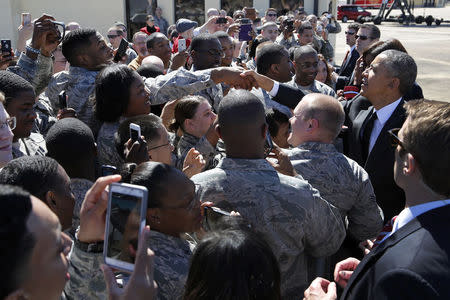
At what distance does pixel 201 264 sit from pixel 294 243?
0.85m

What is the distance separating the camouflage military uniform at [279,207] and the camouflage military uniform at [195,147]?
30.9 inches

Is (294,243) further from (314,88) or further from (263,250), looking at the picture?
(314,88)

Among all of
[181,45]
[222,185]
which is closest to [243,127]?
[222,185]

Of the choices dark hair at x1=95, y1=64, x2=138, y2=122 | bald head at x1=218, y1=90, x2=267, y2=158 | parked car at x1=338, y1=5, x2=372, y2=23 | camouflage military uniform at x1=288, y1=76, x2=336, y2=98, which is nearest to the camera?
bald head at x1=218, y1=90, x2=267, y2=158

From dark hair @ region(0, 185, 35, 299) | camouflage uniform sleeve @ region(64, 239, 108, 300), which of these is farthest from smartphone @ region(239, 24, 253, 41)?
dark hair @ region(0, 185, 35, 299)

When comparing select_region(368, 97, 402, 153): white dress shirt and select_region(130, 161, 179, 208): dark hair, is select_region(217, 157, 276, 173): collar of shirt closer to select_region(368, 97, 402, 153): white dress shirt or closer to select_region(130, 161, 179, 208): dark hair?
select_region(130, 161, 179, 208): dark hair

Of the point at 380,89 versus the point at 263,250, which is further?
the point at 380,89

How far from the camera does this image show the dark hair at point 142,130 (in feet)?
9.36

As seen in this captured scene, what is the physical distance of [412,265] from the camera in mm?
1495

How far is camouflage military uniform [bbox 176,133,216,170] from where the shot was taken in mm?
3199

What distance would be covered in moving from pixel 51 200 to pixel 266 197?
1.03m

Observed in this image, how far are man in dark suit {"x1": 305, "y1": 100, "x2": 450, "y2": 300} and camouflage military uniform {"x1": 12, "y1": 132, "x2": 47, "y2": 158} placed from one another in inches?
80.7

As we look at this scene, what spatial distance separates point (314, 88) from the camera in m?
5.07

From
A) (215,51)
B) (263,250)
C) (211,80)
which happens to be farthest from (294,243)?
(215,51)
